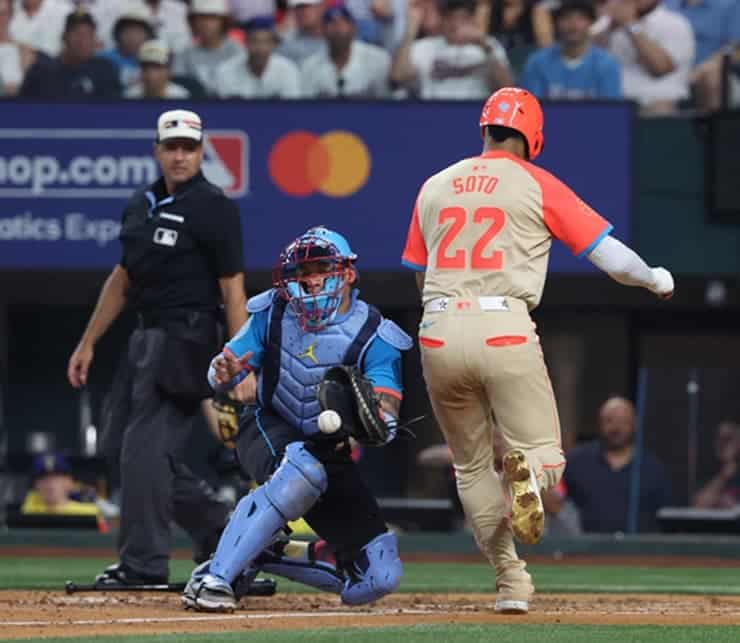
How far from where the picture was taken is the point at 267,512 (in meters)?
7.38

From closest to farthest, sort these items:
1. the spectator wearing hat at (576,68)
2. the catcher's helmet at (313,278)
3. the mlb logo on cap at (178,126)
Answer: the catcher's helmet at (313,278), the mlb logo on cap at (178,126), the spectator wearing hat at (576,68)

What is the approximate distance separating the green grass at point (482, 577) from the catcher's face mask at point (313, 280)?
2.47 meters

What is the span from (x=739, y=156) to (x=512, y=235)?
8175 millimetres

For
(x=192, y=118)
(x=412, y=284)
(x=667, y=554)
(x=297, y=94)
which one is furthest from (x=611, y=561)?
(x=192, y=118)

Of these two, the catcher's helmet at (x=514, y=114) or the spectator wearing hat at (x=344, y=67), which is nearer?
the catcher's helmet at (x=514, y=114)

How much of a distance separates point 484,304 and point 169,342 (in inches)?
72.0

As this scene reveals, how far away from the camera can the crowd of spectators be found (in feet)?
50.1

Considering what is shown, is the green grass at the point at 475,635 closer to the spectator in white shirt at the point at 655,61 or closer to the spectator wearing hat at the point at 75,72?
the spectator in white shirt at the point at 655,61

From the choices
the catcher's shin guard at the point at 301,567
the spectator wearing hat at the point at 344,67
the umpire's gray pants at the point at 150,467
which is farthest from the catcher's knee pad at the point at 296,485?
the spectator wearing hat at the point at 344,67

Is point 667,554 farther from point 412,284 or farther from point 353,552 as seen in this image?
point 353,552

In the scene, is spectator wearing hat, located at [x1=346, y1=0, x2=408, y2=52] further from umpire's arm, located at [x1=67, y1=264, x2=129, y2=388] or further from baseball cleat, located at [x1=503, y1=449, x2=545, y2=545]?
baseball cleat, located at [x1=503, y1=449, x2=545, y2=545]

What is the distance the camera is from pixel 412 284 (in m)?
16.1

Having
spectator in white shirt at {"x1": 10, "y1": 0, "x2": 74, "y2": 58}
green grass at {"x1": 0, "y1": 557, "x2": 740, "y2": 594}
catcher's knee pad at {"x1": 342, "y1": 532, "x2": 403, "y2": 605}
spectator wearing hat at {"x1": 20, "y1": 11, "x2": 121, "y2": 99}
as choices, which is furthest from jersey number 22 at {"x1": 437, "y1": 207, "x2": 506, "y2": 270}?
spectator in white shirt at {"x1": 10, "y1": 0, "x2": 74, "y2": 58}

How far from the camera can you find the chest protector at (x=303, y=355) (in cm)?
765
